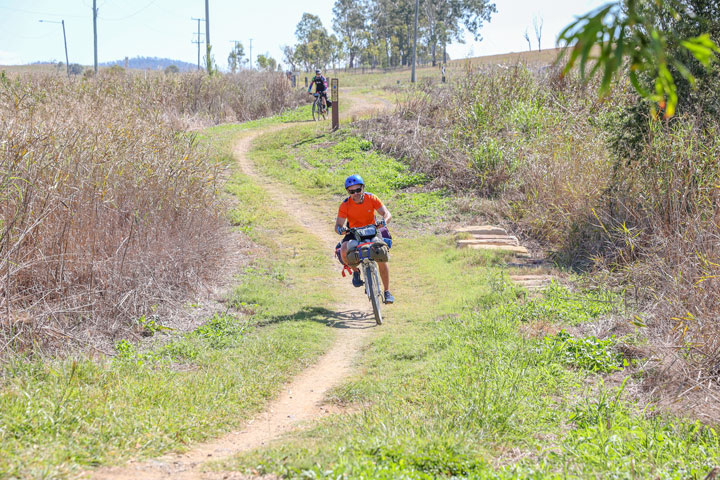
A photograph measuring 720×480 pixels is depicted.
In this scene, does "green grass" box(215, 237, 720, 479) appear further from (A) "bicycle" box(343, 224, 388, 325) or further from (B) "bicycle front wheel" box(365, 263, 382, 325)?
(A) "bicycle" box(343, 224, 388, 325)

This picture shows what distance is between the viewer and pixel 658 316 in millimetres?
6293

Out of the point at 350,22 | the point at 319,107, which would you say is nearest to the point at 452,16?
the point at 350,22

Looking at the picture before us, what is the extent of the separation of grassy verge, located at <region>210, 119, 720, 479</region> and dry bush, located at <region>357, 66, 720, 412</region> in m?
0.64

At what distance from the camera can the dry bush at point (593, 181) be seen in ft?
19.5

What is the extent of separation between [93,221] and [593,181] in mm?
8156

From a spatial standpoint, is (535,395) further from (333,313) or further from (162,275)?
(162,275)

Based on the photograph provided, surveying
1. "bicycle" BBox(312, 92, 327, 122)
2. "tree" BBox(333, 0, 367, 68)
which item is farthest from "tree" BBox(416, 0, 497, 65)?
"bicycle" BBox(312, 92, 327, 122)

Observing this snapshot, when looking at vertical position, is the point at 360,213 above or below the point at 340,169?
below

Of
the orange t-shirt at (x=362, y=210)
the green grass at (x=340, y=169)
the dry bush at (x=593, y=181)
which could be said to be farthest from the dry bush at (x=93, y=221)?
the dry bush at (x=593, y=181)

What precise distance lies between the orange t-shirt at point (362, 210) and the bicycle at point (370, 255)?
245mm

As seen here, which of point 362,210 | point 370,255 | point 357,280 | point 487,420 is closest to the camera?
point 487,420

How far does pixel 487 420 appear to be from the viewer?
4551 mm

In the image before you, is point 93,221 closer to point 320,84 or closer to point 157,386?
point 157,386

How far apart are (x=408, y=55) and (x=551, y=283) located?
8114 centimetres
